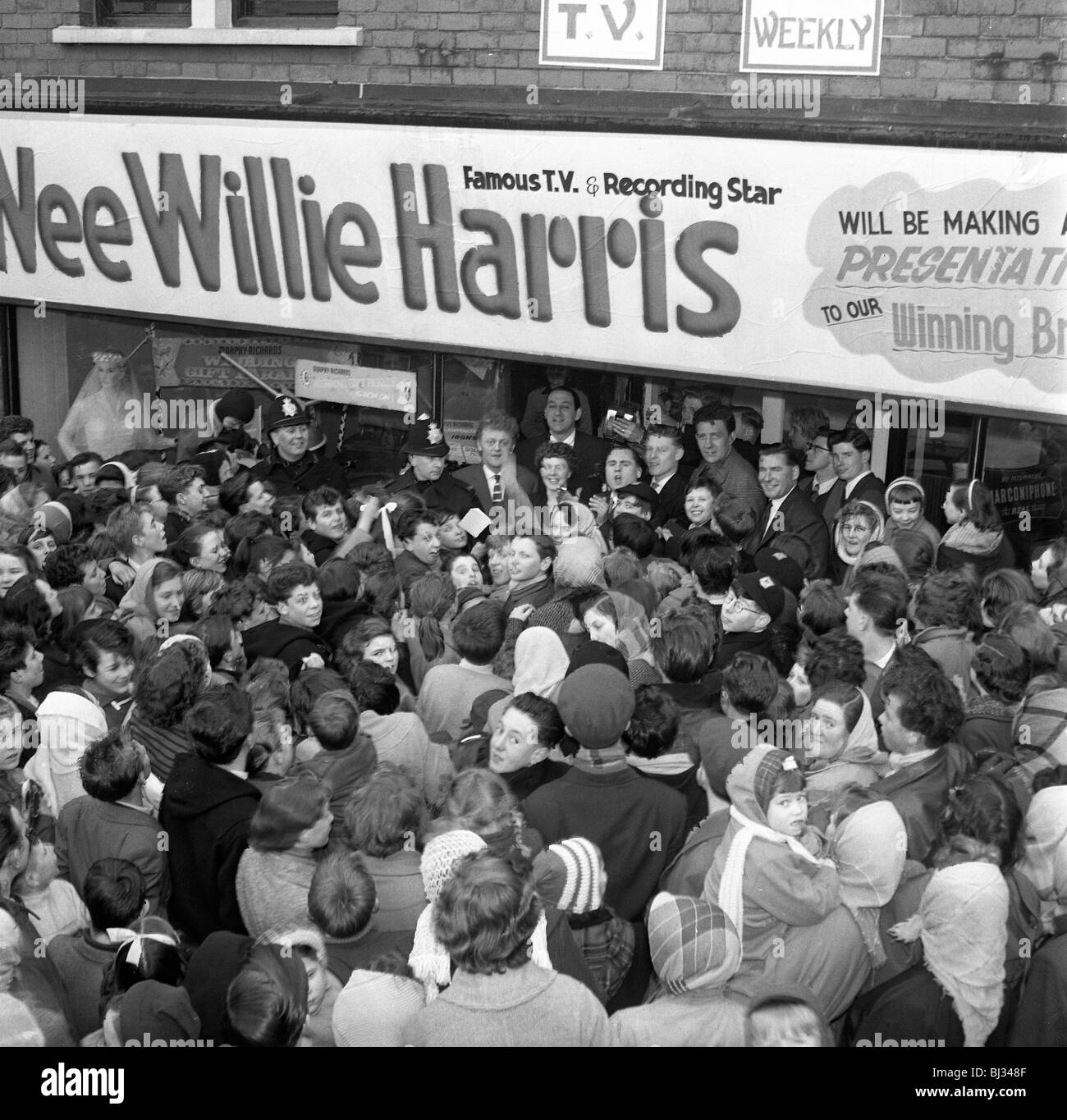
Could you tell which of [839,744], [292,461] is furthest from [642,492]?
[839,744]

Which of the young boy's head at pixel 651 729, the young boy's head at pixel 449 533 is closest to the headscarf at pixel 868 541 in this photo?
the young boy's head at pixel 449 533

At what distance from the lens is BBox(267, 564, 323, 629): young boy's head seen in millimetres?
5684

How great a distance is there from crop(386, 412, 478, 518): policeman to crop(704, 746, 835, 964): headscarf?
428 centimetres

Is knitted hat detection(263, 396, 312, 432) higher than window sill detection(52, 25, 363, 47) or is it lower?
lower

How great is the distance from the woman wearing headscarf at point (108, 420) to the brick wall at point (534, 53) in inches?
81.2

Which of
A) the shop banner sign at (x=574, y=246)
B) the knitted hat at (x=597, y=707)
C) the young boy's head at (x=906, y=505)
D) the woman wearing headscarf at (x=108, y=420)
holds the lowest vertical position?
the woman wearing headscarf at (x=108, y=420)

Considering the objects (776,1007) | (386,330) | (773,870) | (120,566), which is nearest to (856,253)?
(386,330)

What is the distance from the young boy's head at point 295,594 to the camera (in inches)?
224

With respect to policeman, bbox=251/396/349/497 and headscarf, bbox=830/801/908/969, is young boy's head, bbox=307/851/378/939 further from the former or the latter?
policeman, bbox=251/396/349/497

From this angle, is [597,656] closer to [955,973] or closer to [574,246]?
[955,973]

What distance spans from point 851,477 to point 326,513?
284 cm

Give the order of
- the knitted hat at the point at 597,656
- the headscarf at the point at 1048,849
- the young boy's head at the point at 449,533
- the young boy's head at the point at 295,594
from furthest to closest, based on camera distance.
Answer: the young boy's head at the point at 449,533, the young boy's head at the point at 295,594, the knitted hat at the point at 597,656, the headscarf at the point at 1048,849

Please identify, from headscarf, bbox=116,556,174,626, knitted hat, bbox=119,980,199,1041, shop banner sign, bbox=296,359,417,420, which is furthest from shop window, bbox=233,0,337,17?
knitted hat, bbox=119,980,199,1041

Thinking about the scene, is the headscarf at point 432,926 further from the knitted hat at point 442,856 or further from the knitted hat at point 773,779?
the knitted hat at point 773,779
